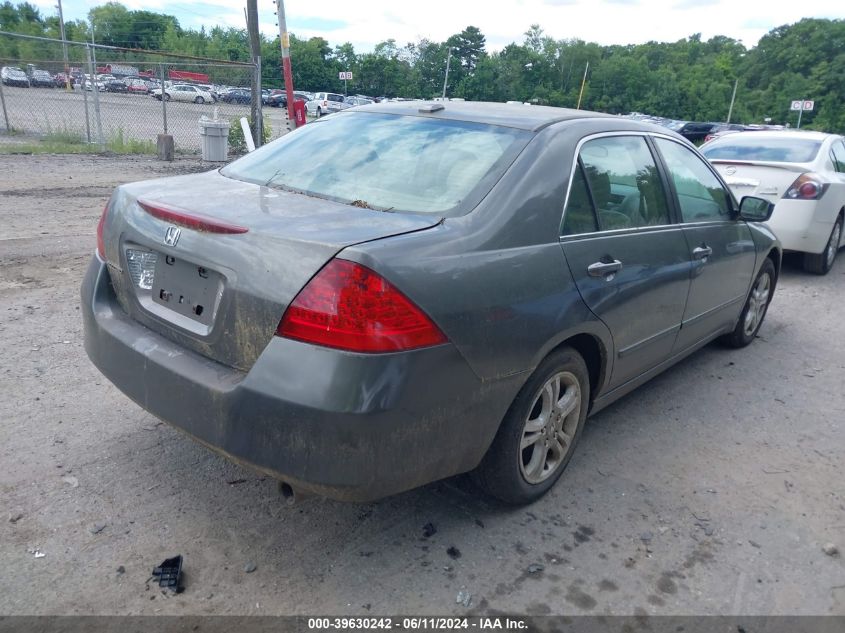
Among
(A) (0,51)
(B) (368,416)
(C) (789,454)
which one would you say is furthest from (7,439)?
(A) (0,51)

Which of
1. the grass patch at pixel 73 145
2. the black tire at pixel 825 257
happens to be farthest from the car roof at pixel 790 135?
the grass patch at pixel 73 145

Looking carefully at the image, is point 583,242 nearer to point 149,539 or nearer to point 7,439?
point 149,539

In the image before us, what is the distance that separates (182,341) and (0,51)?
55.0 feet

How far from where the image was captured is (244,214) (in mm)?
2600

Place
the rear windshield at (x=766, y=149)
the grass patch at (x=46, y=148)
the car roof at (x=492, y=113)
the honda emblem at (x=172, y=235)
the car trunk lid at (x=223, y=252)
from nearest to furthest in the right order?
the car trunk lid at (x=223, y=252) < the honda emblem at (x=172, y=235) < the car roof at (x=492, y=113) < the rear windshield at (x=766, y=149) < the grass patch at (x=46, y=148)

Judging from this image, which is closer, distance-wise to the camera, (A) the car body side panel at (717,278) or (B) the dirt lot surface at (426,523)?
(B) the dirt lot surface at (426,523)

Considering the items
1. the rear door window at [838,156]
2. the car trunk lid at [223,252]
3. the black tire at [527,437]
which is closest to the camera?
the car trunk lid at [223,252]

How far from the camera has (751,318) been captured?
5430mm

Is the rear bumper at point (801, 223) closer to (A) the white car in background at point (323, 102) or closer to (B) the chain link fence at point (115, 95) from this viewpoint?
(B) the chain link fence at point (115, 95)

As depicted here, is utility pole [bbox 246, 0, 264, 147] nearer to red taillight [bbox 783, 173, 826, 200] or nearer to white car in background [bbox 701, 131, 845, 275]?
white car in background [bbox 701, 131, 845, 275]

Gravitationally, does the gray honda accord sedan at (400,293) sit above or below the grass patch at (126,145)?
above

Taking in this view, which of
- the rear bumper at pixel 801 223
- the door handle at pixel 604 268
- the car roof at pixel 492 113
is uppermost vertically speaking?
the car roof at pixel 492 113

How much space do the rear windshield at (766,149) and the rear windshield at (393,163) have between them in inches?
243

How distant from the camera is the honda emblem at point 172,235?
8.48 feet
